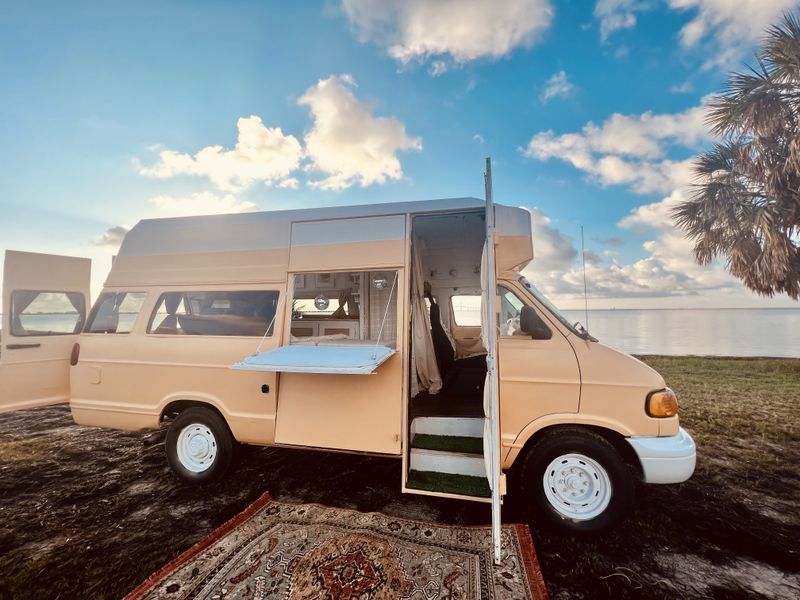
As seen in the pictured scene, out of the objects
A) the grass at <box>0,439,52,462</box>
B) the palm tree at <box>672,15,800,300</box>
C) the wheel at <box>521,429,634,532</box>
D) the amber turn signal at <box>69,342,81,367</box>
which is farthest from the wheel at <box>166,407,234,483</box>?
the palm tree at <box>672,15,800,300</box>

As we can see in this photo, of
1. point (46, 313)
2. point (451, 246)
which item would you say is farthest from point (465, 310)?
point (46, 313)

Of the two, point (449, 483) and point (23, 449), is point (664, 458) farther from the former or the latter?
point (23, 449)

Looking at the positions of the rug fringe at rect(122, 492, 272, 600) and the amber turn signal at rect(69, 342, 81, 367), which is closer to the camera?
the rug fringe at rect(122, 492, 272, 600)

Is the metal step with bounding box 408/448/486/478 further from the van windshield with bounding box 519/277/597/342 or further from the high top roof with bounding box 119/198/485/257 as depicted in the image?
the high top roof with bounding box 119/198/485/257

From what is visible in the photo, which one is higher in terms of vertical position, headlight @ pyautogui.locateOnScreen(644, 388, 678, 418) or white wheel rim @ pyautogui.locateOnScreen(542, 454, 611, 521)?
Result: headlight @ pyautogui.locateOnScreen(644, 388, 678, 418)

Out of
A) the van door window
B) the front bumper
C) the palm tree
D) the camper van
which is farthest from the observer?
the palm tree

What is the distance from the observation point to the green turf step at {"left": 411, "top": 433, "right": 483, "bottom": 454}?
384 centimetres

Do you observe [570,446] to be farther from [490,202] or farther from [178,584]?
[178,584]

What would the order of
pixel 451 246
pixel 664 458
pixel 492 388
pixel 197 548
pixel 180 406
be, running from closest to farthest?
pixel 492 388 < pixel 197 548 < pixel 664 458 < pixel 180 406 < pixel 451 246

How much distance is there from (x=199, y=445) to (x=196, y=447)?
48mm

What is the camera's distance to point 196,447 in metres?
4.40

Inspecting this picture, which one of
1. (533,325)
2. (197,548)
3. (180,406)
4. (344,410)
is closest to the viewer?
(197,548)

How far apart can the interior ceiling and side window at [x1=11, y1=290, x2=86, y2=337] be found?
4783 mm

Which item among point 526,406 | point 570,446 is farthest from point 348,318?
point 570,446
